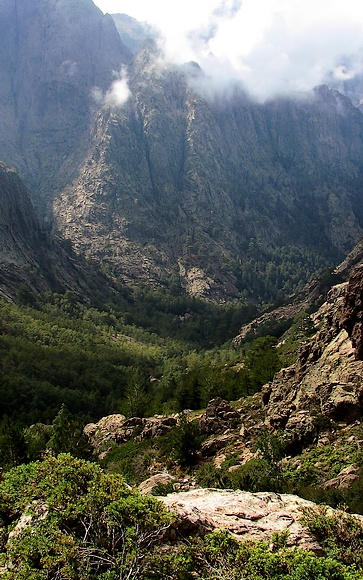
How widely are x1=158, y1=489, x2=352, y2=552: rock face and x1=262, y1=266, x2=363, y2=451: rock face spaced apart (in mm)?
14046

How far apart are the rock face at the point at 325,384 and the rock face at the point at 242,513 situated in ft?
46.1

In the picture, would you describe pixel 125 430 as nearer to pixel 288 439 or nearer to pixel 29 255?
pixel 288 439

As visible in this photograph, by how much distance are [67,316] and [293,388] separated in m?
113

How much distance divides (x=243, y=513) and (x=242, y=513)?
0.03 m

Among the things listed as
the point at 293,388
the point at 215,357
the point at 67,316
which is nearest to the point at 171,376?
the point at 215,357

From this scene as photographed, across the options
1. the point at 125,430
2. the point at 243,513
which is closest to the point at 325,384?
the point at 243,513

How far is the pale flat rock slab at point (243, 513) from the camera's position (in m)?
14.4

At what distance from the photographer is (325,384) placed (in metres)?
32.7

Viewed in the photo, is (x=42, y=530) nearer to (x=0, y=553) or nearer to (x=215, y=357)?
(x=0, y=553)

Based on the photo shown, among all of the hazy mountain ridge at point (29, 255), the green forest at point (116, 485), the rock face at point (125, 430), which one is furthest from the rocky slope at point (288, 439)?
the hazy mountain ridge at point (29, 255)

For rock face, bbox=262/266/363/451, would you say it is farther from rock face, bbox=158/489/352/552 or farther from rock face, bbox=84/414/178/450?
rock face, bbox=158/489/352/552

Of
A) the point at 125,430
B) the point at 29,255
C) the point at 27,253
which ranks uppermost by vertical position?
the point at 27,253

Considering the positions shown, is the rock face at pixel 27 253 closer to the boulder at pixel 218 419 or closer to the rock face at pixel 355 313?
the boulder at pixel 218 419

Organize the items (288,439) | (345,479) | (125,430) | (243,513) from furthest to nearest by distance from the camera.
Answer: (125,430)
(288,439)
(345,479)
(243,513)
